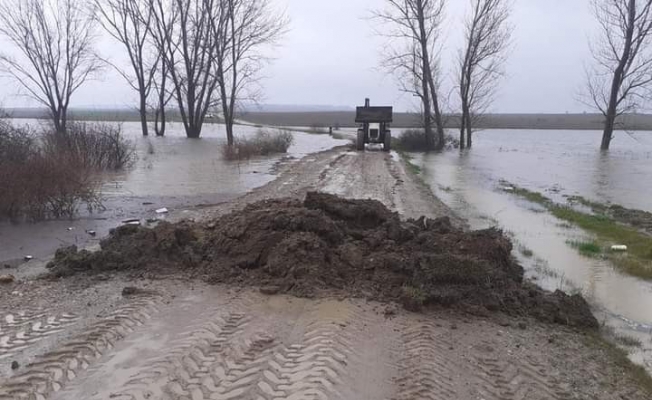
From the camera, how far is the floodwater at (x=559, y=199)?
7352mm

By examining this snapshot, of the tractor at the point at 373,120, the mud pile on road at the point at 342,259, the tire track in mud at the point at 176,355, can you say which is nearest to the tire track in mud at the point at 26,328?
the tire track in mud at the point at 176,355

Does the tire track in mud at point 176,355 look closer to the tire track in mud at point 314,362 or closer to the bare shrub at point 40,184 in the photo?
the tire track in mud at point 314,362

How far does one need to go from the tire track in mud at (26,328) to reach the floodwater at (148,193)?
8.93 feet

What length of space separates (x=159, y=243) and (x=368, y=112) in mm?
29137

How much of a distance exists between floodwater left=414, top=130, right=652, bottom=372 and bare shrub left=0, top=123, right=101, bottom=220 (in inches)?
331

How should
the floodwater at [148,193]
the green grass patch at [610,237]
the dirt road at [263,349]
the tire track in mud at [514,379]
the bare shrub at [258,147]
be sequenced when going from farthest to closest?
the bare shrub at [258,147], the floodwater at [148,193], the green grass patch at [610,237], the tire track in mud at [514,379], the dirt road at [263,349]

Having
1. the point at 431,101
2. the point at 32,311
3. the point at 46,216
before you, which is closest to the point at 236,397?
the point at 32,311

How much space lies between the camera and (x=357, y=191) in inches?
624

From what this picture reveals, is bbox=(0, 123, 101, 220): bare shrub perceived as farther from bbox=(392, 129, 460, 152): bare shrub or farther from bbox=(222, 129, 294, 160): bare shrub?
bbox=(392, 129, 460, 152): bare shrub

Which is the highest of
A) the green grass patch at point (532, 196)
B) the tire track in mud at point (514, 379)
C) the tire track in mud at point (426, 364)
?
the tire track in mud at point (426, 364)

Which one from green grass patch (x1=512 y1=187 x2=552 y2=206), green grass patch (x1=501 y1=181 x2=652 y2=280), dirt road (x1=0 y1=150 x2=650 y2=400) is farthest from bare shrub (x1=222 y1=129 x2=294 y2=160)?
dirt road (x1=0 y1=150 x2=650 y2=400)

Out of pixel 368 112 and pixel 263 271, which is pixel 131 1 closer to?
pixel 368 112

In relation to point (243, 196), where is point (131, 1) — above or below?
above

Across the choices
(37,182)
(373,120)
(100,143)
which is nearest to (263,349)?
(37,182)
